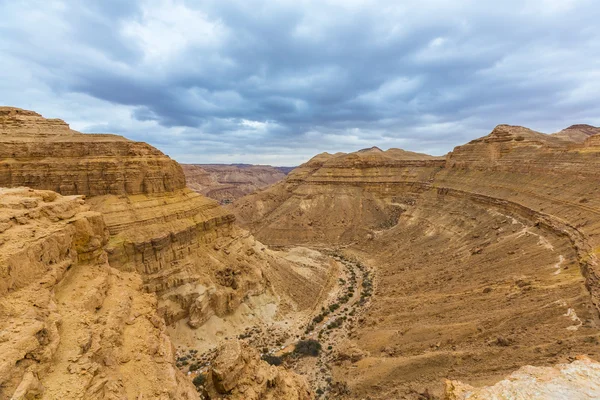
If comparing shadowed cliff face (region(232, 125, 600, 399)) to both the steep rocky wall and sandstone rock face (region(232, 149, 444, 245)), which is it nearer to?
sandstone rock face (region(232, 149, 444, 245))

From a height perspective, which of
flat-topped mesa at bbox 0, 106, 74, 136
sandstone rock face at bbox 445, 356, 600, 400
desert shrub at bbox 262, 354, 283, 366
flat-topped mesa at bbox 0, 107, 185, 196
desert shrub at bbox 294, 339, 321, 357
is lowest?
desert shrub at bbox 262, 354, 283, 366

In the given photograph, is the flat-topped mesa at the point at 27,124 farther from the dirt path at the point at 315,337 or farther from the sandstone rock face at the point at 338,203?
the sandstone rock face at the point at 338,203

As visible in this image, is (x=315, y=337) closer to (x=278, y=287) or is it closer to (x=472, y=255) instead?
(x=278, y=287)

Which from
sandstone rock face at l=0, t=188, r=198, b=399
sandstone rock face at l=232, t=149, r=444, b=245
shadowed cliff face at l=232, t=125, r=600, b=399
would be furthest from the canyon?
sandstone rock face at l=232, t=149, r=444, b=245

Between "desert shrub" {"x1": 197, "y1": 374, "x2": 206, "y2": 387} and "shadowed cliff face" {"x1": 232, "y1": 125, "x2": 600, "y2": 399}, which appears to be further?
"desert shrub" {"x1": 197, "y1": 374, "x2": 206, "y2": 387}

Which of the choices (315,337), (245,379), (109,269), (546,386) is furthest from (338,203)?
(546,386)

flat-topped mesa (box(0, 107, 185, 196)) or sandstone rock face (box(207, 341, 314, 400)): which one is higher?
flat-topped mesa (box(0, 107, 185, 196))
